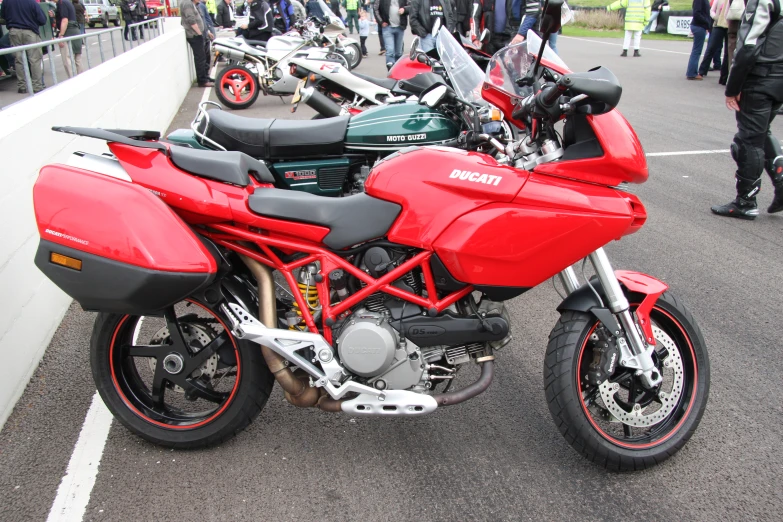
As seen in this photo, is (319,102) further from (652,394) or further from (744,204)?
(652,394)

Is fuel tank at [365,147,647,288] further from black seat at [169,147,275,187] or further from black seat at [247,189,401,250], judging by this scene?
black seat at [169,147,275,187]

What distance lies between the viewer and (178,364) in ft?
9.43

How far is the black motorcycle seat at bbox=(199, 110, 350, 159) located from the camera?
15.4ft

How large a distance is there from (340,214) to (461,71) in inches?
72.3

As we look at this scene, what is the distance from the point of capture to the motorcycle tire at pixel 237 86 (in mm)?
11375

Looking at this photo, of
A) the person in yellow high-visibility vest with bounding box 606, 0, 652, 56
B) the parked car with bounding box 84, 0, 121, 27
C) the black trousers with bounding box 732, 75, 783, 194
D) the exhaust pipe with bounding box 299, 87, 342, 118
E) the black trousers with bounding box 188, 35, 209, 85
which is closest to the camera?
the black trousers with bounding box 732, 75, 783, 194

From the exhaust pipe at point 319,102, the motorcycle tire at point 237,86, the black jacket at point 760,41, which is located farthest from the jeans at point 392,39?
the black jacket at point 760,41

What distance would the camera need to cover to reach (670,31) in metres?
24.8

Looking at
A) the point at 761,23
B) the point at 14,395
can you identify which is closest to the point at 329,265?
the point at 14,395

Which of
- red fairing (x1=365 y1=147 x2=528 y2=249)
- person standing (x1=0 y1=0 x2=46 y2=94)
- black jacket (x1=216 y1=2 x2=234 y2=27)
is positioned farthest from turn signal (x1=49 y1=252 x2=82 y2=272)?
black jacket (x1=216 y1=2 x2=234 y2=27)

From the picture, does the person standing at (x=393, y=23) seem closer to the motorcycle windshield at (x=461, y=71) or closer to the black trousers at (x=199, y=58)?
the black trousers at (x=199, y=58)

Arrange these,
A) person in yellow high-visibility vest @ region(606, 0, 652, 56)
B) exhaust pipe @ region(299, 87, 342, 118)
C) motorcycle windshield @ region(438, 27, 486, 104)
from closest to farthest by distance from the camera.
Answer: motorcycle windshield @ region(438, 27, 486, 104)
exhaust pipe @ region(299, 87, 342, 118)
person in yellow high-visibility vest @ region(606, 0, 652, 56)

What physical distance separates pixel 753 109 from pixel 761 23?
2.29 feet

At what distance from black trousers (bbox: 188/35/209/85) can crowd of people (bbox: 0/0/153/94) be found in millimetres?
2401
